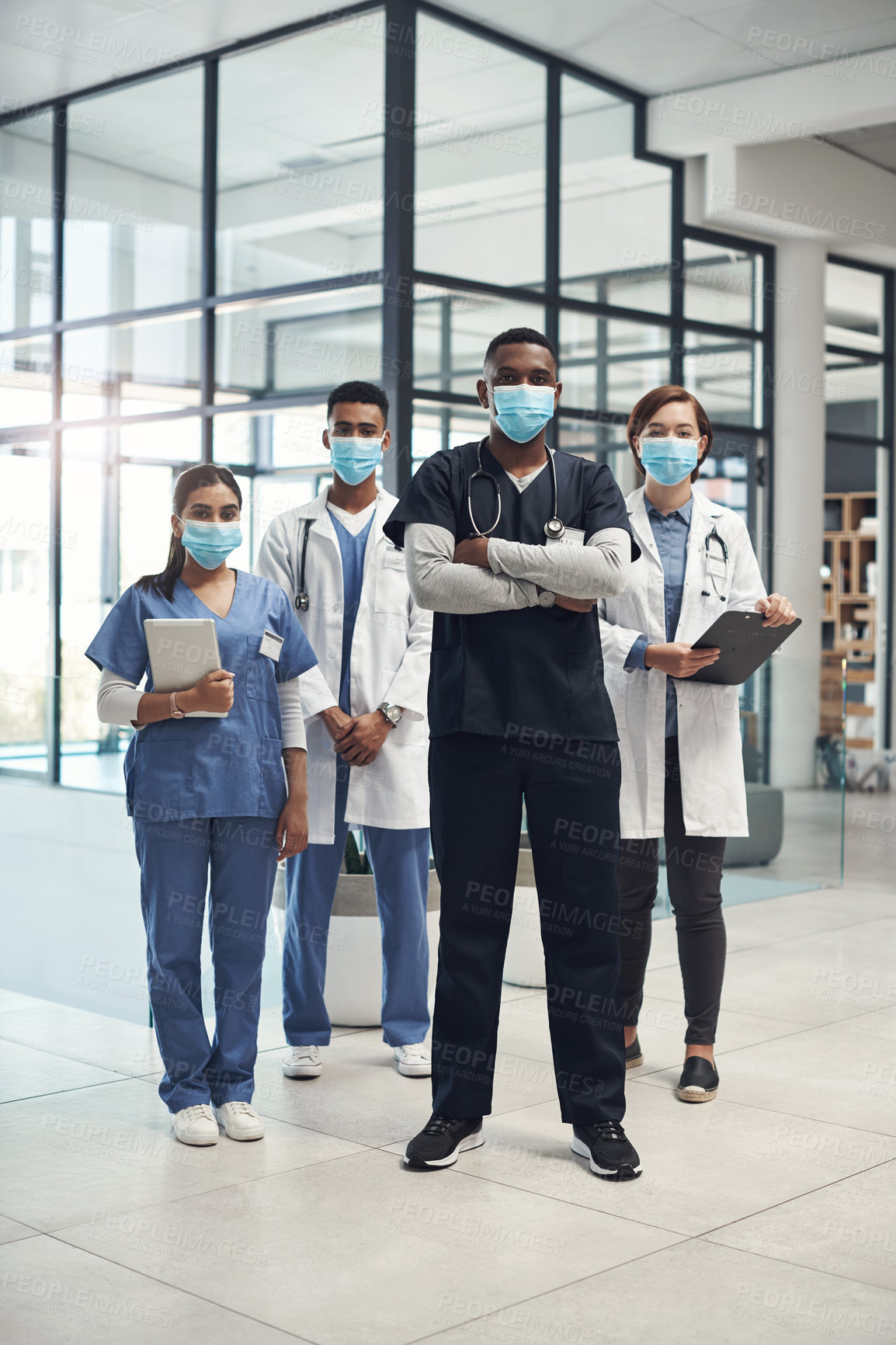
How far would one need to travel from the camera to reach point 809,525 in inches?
365

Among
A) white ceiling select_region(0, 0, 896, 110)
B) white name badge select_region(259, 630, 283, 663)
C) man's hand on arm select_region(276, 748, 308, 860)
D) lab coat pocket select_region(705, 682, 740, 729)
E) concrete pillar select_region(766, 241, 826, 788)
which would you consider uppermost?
white ceiling select_region(0, 0, 896, 110)

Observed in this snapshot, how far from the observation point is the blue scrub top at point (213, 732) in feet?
9.01

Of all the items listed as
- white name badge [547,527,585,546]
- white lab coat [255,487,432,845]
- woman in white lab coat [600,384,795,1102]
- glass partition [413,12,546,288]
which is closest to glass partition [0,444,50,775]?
glass partition [413,12,546,288]

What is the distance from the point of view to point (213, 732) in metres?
2.77

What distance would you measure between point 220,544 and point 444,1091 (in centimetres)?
116

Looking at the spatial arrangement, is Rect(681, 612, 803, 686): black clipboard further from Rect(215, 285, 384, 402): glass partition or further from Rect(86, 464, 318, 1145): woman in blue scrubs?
Rect(215, 285, 384, 402): glass partition

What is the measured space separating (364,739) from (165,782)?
560mm

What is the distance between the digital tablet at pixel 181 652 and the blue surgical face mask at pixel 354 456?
28.1 inches

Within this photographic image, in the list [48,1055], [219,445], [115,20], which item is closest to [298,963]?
[48,1055]

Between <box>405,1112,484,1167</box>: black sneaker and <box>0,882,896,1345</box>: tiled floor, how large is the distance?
1.2 inches

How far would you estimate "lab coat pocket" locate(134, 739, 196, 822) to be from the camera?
273cm

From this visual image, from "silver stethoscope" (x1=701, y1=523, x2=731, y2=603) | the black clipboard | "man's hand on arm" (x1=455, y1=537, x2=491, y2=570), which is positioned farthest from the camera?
"silver stethoscope" (x1=701, y1=523, x2=731, y2=603)

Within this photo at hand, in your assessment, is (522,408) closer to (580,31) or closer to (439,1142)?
(439,1142)

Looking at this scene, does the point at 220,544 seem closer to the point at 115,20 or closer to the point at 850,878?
the point at 850,878
